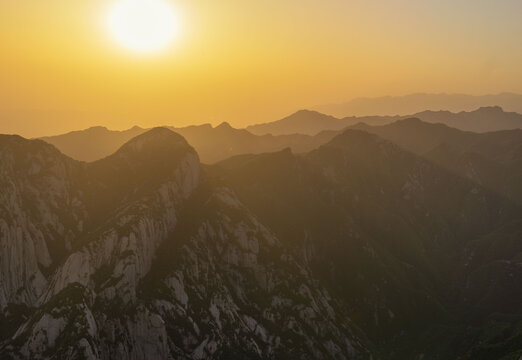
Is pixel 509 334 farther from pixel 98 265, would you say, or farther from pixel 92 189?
pixel 92 189

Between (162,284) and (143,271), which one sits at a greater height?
(143,271)

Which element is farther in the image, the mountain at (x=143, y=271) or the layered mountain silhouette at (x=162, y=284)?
the layered mountain silhouette at (x=162, y=284)

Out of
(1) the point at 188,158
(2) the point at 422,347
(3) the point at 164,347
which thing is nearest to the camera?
(3) the point at 164,347

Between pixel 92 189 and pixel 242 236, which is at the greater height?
pixel 92 189

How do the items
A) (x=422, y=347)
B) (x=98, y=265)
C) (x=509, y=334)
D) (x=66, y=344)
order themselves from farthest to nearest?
1. (x=422, y=347)
2. (x=509, y=334)
3. (x=98, y=265)
4. (x=66, y=344)

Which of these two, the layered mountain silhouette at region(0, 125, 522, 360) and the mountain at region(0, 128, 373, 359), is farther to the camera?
the layered mountain silhouette at region(0, 125, 522, 360)

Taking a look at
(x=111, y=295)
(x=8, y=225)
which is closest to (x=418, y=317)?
(x=111, y=295)

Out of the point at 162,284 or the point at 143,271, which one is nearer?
the point at 162,284

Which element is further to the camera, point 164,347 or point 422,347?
point 422,347
